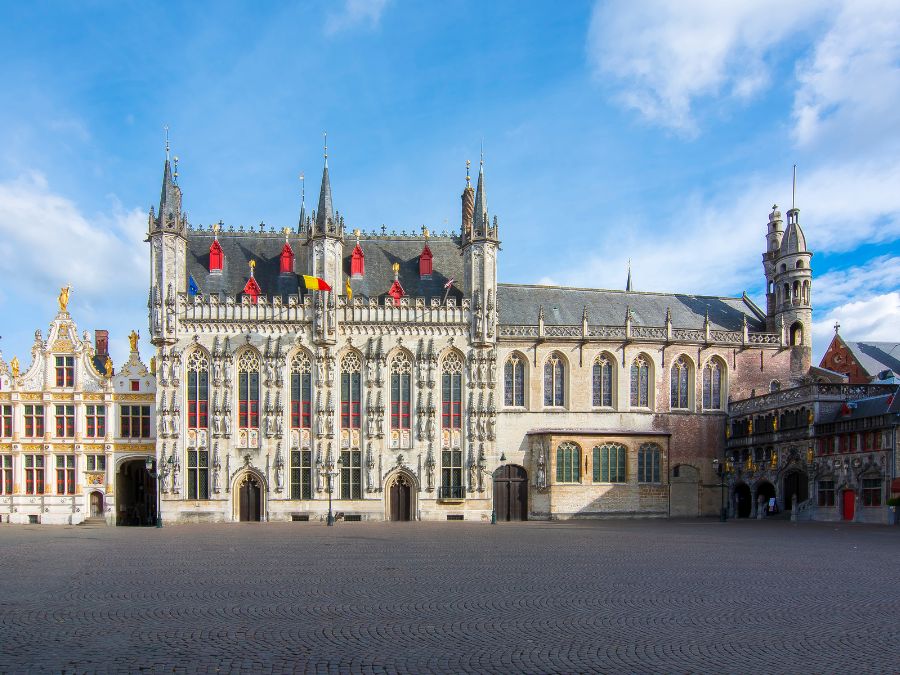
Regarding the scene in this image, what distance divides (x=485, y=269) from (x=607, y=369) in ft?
38.8

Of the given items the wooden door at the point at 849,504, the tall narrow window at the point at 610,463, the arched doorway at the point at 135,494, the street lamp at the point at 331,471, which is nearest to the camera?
the wooden door at the point at 849,504

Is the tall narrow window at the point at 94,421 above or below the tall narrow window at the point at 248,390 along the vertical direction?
below

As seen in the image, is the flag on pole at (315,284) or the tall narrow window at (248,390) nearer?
the flag on pole at (315,284)

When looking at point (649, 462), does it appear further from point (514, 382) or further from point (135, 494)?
point (135, 494)

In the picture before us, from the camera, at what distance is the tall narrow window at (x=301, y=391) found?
60.5 meters

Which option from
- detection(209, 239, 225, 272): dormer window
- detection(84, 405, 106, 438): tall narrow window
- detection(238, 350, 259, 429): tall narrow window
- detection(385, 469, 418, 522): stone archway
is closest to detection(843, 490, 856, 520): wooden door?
detection(385, 469, 418, 522): stone archway

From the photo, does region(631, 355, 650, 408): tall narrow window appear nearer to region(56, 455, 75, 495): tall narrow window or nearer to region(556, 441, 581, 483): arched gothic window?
region(556, 441, 581, 483): arched gothic window

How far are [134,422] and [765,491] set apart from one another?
149 feet

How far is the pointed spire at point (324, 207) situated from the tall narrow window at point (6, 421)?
83.2 ft

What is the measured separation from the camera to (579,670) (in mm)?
13578

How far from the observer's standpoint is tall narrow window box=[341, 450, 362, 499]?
60.4 metres

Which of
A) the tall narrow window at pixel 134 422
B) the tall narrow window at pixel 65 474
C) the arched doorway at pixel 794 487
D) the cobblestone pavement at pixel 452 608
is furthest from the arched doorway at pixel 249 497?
the arched doorway at pixel 794 487

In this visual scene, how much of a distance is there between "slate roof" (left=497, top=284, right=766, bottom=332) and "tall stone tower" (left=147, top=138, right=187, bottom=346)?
77.4 ft

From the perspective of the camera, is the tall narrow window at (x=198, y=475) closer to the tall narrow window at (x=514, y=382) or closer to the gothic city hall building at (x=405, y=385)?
the gothic city hall building at (x=405, y=385)
